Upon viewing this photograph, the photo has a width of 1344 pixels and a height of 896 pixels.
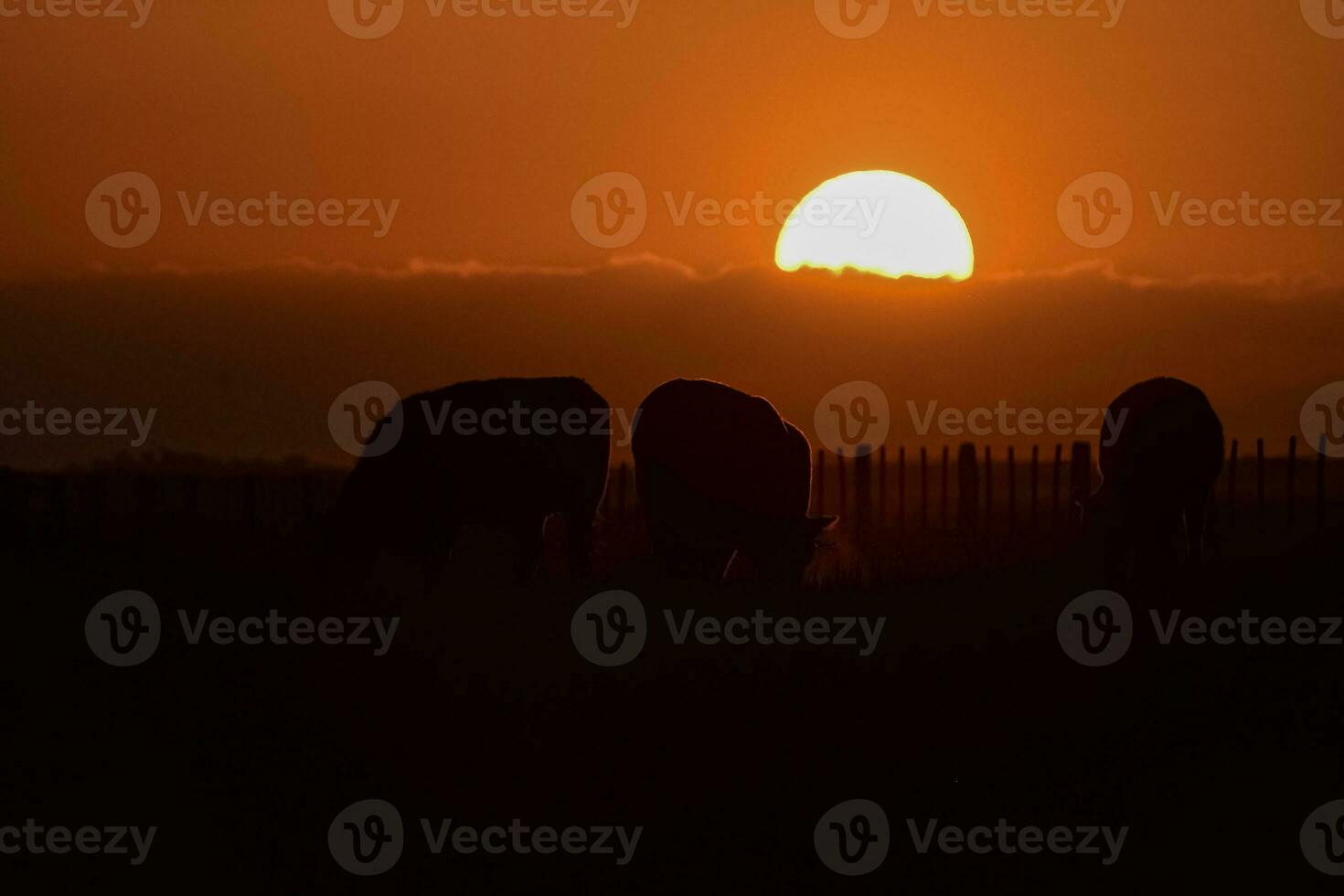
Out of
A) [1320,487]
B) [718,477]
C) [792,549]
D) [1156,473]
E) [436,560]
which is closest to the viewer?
[792,549]

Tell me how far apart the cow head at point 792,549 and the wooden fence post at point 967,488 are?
9106mm

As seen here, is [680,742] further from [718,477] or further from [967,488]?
[967,488]

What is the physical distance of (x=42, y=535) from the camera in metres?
17.7

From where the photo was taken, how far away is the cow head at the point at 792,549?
1298 centimetres

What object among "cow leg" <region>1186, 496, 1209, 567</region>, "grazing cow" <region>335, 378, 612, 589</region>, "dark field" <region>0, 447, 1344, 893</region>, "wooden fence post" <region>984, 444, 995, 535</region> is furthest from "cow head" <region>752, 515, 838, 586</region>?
"wooden fence post" <region>984, 444, 995, 535</region>

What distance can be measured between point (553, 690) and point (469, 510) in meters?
5.70

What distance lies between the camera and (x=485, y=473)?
14375 mm

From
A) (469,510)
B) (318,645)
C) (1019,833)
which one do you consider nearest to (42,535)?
(469,510)

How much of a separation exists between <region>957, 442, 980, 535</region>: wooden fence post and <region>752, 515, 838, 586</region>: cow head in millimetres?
9106

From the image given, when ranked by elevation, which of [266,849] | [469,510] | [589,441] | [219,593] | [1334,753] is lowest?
[266,849]

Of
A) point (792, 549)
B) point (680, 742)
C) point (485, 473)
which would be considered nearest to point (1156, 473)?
point (792, 549)

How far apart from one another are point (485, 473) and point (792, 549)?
3.15m

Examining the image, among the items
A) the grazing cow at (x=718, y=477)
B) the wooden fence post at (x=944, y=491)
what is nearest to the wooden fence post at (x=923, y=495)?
the wooden fence post at (x=944, y=491)

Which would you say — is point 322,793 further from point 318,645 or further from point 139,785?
point 318,645
